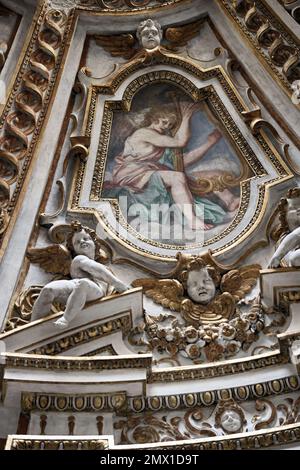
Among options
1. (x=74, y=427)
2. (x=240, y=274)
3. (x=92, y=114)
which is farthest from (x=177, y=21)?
(x=74, y=427)

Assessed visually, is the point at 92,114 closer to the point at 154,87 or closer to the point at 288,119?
the point at 154,87

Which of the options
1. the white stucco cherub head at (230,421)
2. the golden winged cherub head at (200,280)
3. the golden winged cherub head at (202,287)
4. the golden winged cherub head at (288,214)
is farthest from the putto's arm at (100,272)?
the golden winged cherub head at (288,214)

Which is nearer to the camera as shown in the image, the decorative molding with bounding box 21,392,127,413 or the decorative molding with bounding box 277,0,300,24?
the decorative molding with bounding box 21,392,127,413

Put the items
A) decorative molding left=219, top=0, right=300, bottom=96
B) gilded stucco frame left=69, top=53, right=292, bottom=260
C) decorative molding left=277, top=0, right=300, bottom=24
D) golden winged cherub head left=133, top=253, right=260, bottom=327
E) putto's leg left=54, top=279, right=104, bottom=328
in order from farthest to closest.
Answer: decorative molding left=277, top=0, right=300, bottom=24 < decorative molding left=219, top=0, right=300, bottom=96 < gilded stucco frame left=69, top=53, right=292, bottom=260 < golden winged cherub head left=133, top=253, right=260, bottom=327 < putto's leg left=54, top=279, right=104, bottom=328

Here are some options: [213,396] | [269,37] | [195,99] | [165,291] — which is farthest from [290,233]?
[269,37]

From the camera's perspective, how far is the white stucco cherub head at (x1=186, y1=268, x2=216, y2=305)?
28.0 ft

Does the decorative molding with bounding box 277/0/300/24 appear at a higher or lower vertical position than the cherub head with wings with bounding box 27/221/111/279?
higher

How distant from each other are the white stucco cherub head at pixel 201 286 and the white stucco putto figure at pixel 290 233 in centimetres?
64

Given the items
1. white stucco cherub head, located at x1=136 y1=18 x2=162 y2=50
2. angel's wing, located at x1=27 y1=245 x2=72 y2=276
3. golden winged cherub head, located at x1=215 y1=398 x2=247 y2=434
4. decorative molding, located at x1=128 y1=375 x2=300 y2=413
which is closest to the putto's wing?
white stucco cherub head, located at x1=136 y1=18 x2=162 y2=50

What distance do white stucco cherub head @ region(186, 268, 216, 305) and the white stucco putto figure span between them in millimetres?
637

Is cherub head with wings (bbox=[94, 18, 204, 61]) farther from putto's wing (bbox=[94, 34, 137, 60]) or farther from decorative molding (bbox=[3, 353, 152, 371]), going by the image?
decorative molding (bbox=[3, 353, 152, 371])

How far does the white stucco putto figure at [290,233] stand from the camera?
27.3ft

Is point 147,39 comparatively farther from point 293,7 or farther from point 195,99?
point 293,7

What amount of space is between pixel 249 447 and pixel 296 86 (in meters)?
4.71
